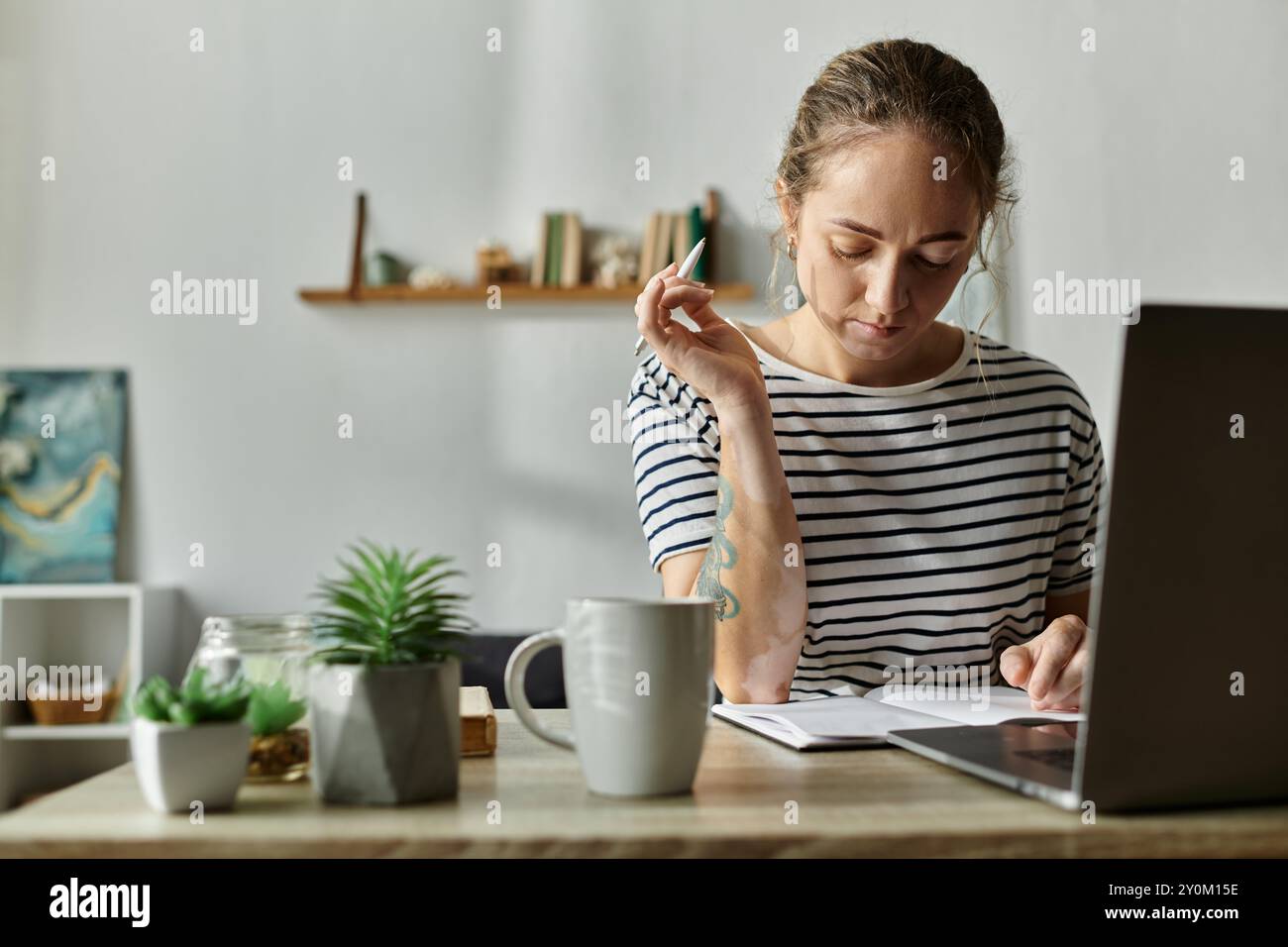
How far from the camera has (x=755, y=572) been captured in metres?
1.15

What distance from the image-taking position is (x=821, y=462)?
1.37 m

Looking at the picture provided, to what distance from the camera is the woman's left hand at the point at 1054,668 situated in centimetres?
94

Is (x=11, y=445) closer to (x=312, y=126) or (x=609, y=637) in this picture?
(x=312, y=126)

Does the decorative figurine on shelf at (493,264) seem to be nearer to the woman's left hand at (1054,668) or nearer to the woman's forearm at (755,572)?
the woman's forearm at (755,572)

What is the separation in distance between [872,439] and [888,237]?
0.28 metres

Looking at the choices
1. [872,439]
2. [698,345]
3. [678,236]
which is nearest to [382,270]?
[678,236]

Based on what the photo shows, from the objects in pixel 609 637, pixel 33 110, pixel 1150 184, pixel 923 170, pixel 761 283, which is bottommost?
pixel 609 637

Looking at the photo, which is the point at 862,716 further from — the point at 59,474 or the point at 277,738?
the point at 59,474

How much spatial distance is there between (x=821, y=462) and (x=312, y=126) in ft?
8.13

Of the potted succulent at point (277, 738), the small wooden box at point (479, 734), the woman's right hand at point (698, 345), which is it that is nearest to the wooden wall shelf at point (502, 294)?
the woman's right hand at point (698, 345)

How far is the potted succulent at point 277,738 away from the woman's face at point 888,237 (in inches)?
30.3

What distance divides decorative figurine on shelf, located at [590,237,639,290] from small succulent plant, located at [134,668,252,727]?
2.62 m

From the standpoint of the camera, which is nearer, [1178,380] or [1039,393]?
[1178,380]
